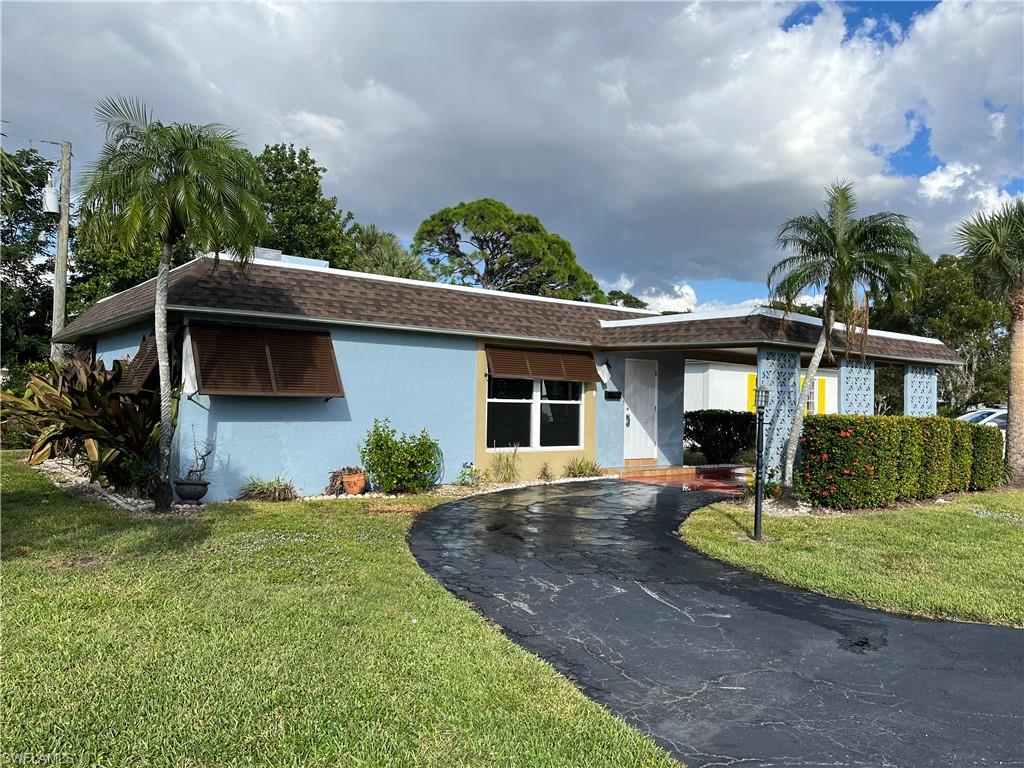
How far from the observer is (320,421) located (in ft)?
37.5

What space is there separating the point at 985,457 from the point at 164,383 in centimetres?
1462

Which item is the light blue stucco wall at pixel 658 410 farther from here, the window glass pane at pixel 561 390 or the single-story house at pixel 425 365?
the window glass pane at pixel 561 390

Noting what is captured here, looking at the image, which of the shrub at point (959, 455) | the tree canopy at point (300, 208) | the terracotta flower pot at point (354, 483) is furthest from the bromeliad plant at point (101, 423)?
the tree canopy at point (300, 208)

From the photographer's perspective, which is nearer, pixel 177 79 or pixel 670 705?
pixel 670 705

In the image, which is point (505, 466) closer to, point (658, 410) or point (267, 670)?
point (658, 410)

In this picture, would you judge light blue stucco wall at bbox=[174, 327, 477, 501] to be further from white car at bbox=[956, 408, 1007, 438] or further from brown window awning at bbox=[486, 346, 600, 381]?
white car at bbox=[956, 408, 1007, 438]

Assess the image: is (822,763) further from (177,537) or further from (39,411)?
(39,411)

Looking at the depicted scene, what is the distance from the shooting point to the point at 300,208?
2911 cm

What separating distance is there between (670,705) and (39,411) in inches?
422

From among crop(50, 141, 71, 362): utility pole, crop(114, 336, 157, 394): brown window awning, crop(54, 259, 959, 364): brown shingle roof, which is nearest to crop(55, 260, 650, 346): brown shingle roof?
crop(54, 259, 959, 364): brown shingle roof

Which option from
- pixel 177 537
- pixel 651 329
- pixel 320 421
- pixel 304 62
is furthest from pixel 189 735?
pixel 304 62

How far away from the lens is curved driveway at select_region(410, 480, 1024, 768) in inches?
144

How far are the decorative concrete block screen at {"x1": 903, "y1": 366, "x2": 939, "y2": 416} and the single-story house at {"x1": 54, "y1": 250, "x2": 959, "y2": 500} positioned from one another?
6 centimetres

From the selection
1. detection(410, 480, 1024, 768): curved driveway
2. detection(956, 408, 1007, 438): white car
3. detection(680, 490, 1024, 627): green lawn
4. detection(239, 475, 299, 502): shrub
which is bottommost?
detection(410, 480, 1024, 768): curved driveway
